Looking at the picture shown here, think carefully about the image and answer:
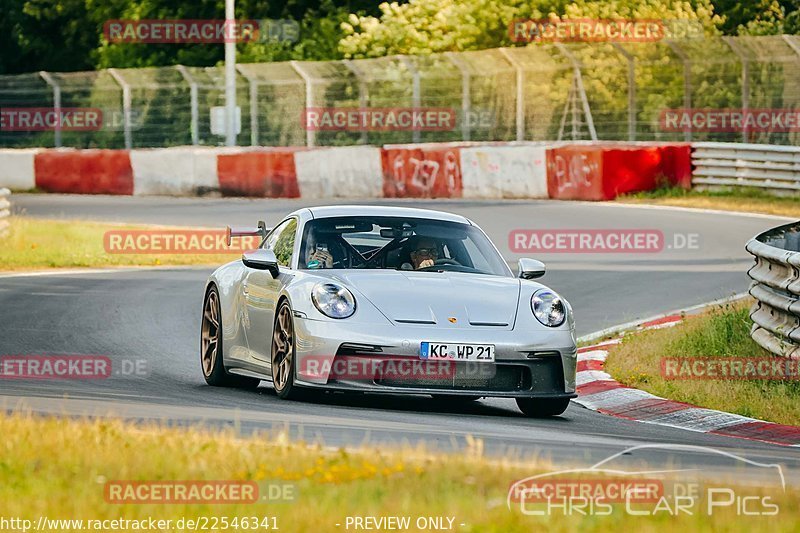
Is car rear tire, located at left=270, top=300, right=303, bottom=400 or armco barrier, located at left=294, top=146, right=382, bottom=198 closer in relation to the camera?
car rear tire, located at left=270, top=300, right=303, bottom=400

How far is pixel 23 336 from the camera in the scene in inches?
554

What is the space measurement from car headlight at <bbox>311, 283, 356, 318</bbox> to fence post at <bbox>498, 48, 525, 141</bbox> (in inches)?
972

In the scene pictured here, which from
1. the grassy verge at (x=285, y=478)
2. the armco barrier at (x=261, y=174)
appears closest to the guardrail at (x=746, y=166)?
the armco barrier at (x=261, y=174)

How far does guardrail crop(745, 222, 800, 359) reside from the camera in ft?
38.2

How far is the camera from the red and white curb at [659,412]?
10344 mm

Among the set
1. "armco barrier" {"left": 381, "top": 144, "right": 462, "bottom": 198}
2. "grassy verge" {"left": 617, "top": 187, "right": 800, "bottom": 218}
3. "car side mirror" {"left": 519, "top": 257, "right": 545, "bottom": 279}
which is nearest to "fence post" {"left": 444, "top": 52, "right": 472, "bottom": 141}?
"armco barrier" {"left": 381, "top": 144, "right": 462, "bottom": 198}

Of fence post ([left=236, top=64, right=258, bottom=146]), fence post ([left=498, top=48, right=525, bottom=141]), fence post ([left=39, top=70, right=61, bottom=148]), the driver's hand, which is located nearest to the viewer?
the driver's hand

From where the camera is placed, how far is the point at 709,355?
1298 centimetres

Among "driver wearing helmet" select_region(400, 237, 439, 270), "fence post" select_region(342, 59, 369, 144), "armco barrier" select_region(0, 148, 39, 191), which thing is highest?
"driver wearing helmet" select_region(400, 237, 439, 270)

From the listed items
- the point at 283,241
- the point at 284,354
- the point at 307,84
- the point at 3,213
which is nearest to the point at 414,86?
the point at 307,84

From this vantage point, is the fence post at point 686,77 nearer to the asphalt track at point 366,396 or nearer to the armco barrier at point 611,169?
the armco barrier at point 611,169

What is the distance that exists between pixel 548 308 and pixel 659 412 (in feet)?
3.80

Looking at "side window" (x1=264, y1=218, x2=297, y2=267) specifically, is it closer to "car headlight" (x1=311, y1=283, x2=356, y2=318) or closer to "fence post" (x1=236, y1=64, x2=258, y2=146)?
"car headlight" (x1=311, y1=283, x2=356, y2=318)

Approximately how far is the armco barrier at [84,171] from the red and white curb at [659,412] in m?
22.8
